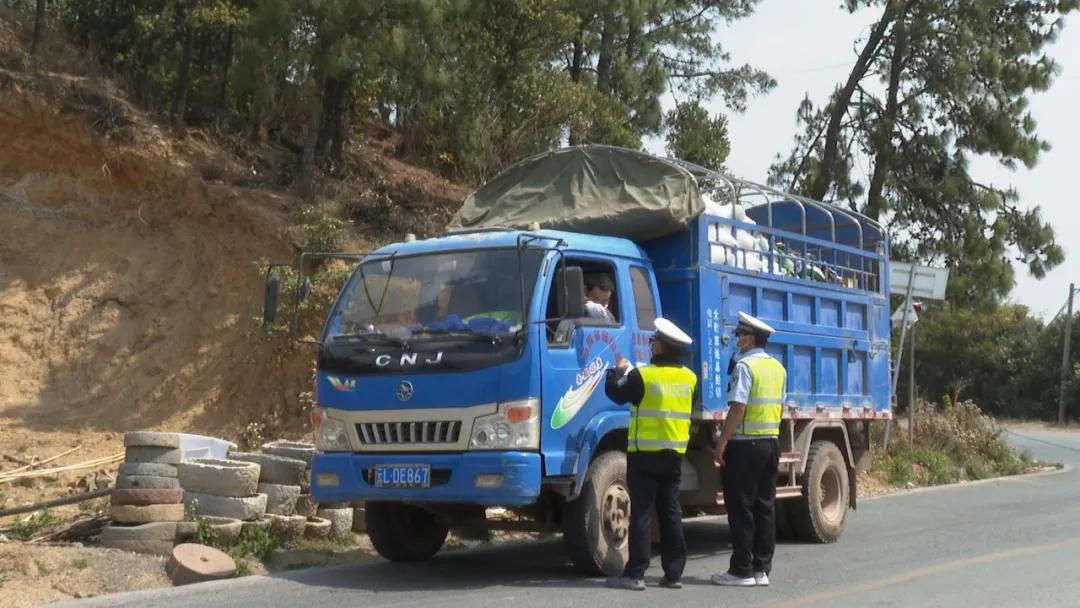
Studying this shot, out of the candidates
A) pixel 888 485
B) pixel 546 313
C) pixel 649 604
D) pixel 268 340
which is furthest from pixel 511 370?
pixel 888 485

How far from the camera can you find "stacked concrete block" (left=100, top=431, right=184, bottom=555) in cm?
976

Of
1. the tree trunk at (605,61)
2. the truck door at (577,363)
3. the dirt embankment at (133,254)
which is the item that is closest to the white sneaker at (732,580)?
the truck door at (577,363)

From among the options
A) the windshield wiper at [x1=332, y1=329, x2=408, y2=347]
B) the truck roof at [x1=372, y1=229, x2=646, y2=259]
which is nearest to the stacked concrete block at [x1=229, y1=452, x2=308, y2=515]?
the windshield wiper at [x1=332, y1=329, x2=408, y2=347]

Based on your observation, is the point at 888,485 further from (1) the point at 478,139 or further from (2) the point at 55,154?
(2) the point at 55,154

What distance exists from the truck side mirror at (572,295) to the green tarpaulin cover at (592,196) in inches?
59.3

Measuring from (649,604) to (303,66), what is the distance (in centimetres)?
→ 1170

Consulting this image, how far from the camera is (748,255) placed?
36.0ft

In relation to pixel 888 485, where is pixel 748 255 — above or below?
above

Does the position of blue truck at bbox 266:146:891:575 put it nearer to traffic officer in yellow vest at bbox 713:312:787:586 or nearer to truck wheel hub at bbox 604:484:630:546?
truck wheel hub at bbox 604:484:630:546

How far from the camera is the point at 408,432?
8859 millimetres

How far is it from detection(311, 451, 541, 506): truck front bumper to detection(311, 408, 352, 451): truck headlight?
6 cm

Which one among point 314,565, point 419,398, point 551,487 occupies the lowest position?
point 314,565

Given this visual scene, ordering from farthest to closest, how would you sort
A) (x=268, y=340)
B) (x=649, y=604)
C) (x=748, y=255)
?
(x=268, y=340) < (x=748, y=255) < (x=649, y=604)

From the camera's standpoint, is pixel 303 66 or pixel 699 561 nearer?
pixel 699 561
